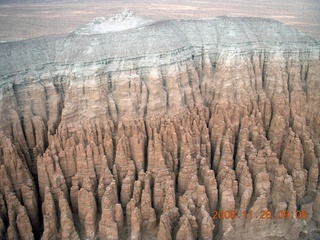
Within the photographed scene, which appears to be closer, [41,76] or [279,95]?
[41,76]

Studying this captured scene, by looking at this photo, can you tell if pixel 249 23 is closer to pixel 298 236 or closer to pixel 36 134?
pixel 298 236

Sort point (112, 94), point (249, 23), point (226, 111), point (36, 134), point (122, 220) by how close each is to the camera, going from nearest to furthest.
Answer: point (122, 220) → point (36, 134) → point (112, 94) → point (226, 111) → point (249, 23)

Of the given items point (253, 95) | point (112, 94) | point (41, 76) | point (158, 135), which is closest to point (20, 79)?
point (41, 76)
